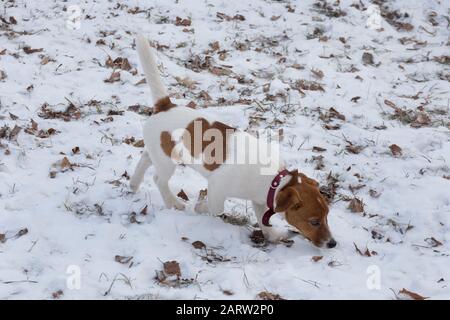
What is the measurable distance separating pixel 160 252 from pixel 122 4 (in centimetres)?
640

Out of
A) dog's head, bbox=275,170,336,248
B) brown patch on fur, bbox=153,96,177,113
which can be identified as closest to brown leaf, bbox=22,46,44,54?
brown patch on fur, bbox=153,96,177,113

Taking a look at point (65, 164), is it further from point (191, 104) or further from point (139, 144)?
point (191, 104)

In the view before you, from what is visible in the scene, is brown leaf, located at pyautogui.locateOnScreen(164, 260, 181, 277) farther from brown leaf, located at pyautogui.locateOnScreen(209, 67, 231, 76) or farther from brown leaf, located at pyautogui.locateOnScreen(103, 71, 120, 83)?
brown leaf, located at pyautogui.locateOnScreen(209, 67, 231, 76)

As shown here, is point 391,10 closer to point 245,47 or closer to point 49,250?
point 245,47

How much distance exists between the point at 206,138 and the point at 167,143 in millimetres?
350

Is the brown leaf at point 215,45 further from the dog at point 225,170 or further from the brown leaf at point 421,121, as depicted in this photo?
the dog at point 225,170

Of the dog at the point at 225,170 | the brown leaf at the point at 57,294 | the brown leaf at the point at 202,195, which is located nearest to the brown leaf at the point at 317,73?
the brown leaf at the point at 202,195

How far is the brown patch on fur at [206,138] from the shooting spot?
427 cm

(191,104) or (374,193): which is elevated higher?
(191,104)

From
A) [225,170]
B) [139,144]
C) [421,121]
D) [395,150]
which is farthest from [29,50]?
[421,121]

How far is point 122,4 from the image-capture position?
30.0 ft

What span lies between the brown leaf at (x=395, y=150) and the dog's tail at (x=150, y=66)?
99.3 inches

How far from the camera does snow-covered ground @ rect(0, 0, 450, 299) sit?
3680 millimetres

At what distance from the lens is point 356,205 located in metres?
4.65
